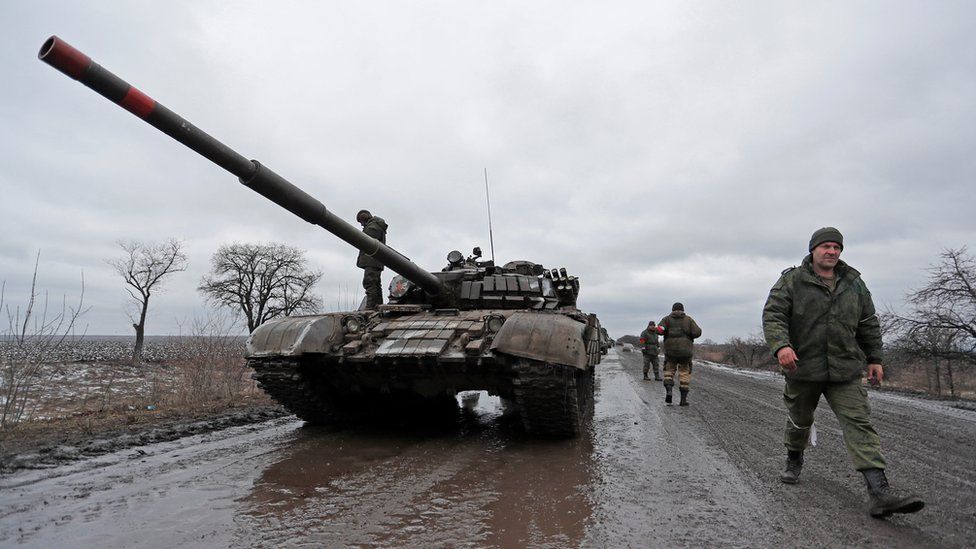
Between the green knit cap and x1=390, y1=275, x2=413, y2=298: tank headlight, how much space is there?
216 inches

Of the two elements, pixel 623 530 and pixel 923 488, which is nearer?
pixel 623 530

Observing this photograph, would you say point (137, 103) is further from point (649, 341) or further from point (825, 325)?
point (649, 341)

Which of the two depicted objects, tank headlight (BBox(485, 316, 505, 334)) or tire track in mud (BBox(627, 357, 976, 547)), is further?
tank headlight (BBox(485, 316, 505, 334))

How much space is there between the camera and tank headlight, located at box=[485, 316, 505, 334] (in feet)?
19.1

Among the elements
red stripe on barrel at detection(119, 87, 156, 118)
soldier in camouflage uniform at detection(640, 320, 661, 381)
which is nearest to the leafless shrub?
soldier in camouflage uniform at detection(640, 320, 661, 381)

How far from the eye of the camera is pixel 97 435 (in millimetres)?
5738

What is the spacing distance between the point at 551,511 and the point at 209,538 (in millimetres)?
1960

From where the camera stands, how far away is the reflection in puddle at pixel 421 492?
302 centimetres

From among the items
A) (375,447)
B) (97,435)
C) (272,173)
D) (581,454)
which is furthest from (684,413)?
(97,435)

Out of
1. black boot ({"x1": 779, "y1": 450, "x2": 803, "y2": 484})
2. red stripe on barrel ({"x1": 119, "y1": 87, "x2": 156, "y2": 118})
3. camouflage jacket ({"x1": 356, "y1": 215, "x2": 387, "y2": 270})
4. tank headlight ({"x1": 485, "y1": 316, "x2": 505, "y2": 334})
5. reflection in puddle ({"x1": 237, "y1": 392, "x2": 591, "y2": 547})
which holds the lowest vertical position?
reflection in puddle ({"x1": 237, "y1": 392, "x2": 591, "y2": 547})

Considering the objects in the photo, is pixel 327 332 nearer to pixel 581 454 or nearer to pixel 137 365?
pixel 581 454

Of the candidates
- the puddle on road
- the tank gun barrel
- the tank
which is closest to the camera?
the puddle on road

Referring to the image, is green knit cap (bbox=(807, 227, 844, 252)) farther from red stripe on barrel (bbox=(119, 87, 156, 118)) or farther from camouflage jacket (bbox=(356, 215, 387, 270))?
camouflage jacket (bbox=(356, 215, 387, 270))

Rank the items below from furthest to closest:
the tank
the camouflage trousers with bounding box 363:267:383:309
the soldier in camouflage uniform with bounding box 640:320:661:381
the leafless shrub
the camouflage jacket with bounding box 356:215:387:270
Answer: the leafless shrub
the soldier in camouflage uniform with bounding box 640:320:661:381
the camouflage trousers with bounding box 363:267:383:309
the camouflage jacket with bounding box 356:215:387:270
the tank
